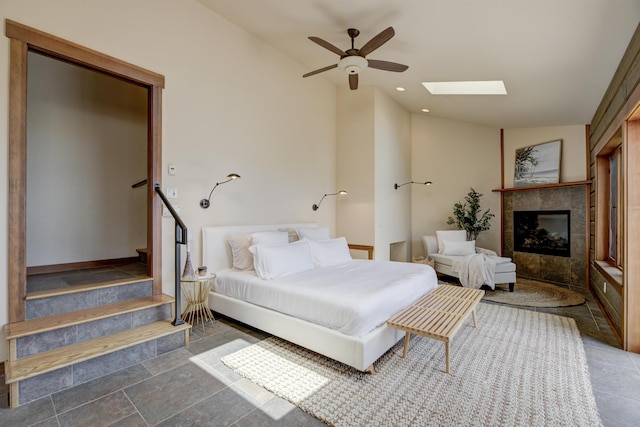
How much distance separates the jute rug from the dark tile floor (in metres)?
1.53

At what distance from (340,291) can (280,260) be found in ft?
2.94

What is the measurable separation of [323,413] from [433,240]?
4.67 metres

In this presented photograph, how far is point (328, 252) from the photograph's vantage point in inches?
159

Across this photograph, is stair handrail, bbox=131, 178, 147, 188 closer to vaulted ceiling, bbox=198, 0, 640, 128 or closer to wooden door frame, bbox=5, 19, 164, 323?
wooden door frame, bbox=5, 19, 164, 323

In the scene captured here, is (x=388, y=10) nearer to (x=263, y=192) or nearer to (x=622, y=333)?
(x=263, y=192)

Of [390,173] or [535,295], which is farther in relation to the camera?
[390,173]

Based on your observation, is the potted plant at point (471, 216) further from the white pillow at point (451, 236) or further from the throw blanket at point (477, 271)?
the throw blanket at point (477, 271)

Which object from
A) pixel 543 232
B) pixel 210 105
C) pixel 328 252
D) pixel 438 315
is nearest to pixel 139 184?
pixel 210 105

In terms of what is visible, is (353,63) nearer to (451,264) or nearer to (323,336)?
(323,336)

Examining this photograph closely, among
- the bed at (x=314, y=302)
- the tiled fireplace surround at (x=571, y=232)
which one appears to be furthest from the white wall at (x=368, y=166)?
the tiled fireplace surround at (x=571, y=232)

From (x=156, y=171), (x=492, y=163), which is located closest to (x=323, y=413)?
(x=156, y=171)

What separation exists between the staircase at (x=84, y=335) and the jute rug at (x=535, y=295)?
429 centimetres

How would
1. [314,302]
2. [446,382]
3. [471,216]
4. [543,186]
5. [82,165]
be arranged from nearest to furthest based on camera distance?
1. [446,382]
2. [314,302]
3. [82,165]
4. [543,186]
5. [471,216]

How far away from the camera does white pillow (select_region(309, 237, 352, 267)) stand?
12.8ft
